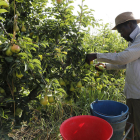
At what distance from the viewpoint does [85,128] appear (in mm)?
1275

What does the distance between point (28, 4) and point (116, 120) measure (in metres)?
1.61

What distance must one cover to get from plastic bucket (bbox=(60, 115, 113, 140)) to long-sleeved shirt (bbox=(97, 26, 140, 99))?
712mm

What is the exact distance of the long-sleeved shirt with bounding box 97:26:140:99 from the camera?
149cm

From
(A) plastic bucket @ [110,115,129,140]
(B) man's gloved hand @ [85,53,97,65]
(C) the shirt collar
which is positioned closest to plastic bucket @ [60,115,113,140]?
(A) plastic bucket @ [110,115,129,140]

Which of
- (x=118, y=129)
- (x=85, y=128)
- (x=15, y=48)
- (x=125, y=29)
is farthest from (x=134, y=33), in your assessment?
(x=15, y=48)

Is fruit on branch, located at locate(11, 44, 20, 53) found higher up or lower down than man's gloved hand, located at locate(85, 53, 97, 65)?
higher up

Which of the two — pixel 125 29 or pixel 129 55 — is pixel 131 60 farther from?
pixel 125 29

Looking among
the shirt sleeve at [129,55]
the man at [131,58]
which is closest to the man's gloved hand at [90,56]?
the man at [131,58]

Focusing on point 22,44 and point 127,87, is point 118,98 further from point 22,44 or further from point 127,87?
point 22,44

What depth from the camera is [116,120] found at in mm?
1195

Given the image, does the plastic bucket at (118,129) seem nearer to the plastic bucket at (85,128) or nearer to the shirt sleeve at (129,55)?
the plastic bucket at (85,128)

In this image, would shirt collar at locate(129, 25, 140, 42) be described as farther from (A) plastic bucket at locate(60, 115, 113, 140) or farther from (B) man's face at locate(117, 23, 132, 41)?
(A) plastic bucket at locate(60, 115, 113, 140)

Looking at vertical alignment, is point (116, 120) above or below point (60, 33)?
below

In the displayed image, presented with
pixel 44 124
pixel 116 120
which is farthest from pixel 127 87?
pixel 44 124
